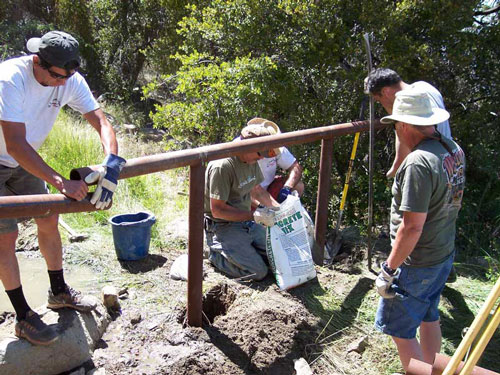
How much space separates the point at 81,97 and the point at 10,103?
2.18 feet

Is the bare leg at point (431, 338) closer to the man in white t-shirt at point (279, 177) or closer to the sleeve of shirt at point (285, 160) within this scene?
the man in white t-shirt at point (279, 177)

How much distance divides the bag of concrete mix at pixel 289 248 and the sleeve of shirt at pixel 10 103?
196 cm

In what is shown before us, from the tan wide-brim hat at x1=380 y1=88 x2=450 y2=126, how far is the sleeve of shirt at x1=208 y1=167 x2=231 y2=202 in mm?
1553

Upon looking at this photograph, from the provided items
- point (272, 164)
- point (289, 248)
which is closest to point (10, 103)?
point (289, 248)

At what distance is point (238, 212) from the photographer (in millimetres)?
3941

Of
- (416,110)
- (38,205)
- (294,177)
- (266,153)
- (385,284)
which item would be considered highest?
(416,110)

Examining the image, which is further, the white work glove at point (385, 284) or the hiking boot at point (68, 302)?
the hiking boot at point (68, 302)

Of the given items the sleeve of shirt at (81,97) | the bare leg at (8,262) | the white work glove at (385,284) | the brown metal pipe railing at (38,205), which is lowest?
the white work glove at (385,284)

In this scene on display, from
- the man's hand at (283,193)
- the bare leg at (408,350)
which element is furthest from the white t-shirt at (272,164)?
the bare leg at (408,350)

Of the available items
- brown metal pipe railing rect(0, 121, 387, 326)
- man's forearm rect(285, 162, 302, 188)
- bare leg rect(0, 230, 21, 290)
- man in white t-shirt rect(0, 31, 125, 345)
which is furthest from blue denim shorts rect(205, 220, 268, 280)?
bare leg rect(0, 230, 21, 290)

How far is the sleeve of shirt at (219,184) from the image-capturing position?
3.86 metres

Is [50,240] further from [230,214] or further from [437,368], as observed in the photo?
[437,368]

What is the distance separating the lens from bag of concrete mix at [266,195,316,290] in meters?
3.77

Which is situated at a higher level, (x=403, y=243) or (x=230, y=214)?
(x=403, y=243)
